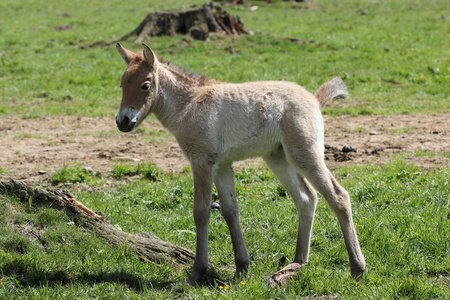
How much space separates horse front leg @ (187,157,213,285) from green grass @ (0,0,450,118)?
24.8ft

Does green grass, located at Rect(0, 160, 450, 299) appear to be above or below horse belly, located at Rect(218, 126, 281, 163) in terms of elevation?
below

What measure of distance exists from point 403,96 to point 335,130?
344 cm

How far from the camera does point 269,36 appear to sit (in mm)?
21109

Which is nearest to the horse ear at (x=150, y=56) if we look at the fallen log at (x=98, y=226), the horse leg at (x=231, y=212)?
the horse leg at (x=231, y=212)

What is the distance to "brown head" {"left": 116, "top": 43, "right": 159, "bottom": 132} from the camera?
5570mm

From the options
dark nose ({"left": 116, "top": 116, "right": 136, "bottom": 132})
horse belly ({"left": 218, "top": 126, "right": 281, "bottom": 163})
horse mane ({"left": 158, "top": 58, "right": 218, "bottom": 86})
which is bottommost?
horse belly ({"left": 218, "top": 126, "right": 281, "bottom": 163})

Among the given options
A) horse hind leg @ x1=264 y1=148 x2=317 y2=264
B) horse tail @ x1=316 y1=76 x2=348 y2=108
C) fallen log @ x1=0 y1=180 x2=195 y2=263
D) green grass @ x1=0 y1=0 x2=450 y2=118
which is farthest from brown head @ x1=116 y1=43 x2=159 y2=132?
green grass @ x1=0 y1=0 x2=450 y2=118

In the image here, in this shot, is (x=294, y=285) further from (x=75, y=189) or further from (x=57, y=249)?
(x=75, y=189)

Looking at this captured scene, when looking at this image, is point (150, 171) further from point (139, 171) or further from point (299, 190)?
point (299, 190)

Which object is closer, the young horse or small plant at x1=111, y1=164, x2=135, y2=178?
the young horse

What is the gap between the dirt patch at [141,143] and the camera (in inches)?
368

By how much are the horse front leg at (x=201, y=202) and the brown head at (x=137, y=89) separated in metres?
0.78

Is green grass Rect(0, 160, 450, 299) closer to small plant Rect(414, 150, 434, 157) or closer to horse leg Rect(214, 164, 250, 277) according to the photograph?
horse leg Rect(214, 164, 250, 277)

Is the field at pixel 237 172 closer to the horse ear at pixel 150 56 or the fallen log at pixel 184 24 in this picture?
the fallen log at pixel 184 24
